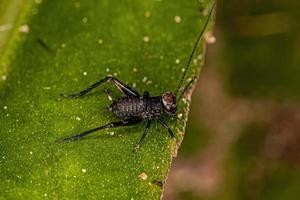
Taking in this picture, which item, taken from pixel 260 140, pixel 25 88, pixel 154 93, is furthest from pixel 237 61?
pixel 25 88

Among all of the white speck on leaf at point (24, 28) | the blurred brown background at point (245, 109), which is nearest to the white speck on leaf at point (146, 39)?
the white speck on leaf at point (24, 28)

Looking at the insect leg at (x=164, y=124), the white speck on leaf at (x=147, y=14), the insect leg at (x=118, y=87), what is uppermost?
the white speck on leaf at (x=147, y=14)

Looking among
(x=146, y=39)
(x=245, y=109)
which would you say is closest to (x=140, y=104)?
(x=146, y=39)

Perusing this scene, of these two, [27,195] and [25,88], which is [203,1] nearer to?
[25,88]

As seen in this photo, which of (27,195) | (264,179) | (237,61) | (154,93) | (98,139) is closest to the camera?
(27,195)

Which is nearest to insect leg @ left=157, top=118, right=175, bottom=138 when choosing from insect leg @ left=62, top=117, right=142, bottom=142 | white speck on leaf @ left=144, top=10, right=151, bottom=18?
insect leg @ left=62, top=117, right=142, bottom=142

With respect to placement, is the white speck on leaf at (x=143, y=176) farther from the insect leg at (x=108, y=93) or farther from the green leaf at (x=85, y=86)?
the insect leg at (x=108, y=93)
